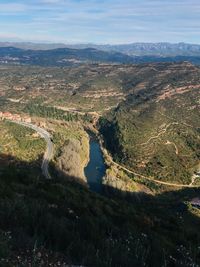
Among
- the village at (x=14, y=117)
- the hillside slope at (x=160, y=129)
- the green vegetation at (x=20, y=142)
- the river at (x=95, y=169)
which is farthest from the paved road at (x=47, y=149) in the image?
the hillside slope at (x=160, y=129)

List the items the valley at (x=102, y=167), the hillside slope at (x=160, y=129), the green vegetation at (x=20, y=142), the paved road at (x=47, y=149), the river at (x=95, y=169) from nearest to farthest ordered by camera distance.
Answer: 1. the valley at (x=102, y=167)
2. the paved road at (x=47, y=149)
3. the river at (x=95, y=169)
4. the green vegetation at (x=20, y=142)
5. the hillside slope at (x=160, y=129)

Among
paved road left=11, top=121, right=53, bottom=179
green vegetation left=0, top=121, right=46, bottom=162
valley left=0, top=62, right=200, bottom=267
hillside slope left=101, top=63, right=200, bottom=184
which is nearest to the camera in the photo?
valley left=0, top=62, right=200, bottom=267

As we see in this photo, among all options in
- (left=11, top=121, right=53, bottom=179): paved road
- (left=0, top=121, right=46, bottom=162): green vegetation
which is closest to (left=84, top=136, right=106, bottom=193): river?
(left=11, top=121, right=53, bottom=179): paved road

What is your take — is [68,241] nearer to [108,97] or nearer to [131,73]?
[108,97]

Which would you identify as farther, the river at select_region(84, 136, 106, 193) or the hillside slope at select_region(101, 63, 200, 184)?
the hillside slope at select_region(101, 63, 200, 184)

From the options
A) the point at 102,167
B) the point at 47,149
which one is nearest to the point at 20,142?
the point at 47,149

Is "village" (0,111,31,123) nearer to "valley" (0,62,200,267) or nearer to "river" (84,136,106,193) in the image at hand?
"valley" (0,62,200,267)

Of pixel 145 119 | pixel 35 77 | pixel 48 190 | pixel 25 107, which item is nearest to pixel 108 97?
pixel 25 107

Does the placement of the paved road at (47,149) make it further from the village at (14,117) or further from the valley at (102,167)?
the village at (14,117)
